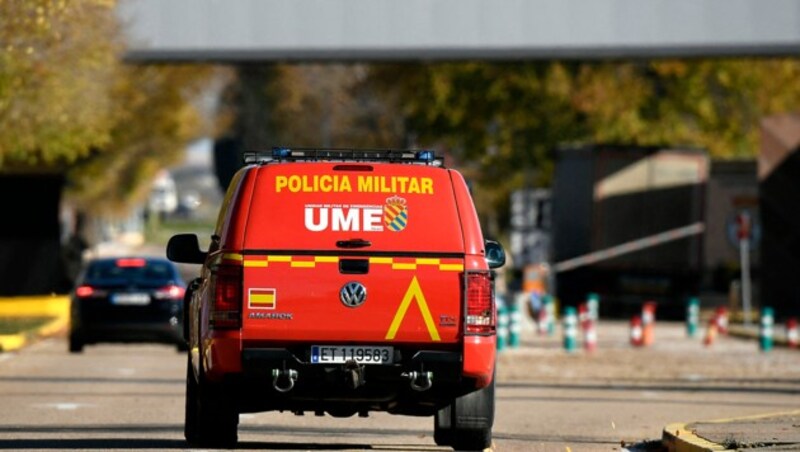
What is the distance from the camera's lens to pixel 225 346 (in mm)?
14570

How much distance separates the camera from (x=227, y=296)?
47.7ft

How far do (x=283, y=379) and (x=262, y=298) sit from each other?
0.53m

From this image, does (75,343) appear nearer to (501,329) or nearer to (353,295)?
(501,329)

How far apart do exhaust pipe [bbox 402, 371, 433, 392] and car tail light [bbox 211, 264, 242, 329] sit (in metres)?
1.12

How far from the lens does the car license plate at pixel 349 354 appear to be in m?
14.6

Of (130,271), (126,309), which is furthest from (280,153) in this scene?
(130,271)

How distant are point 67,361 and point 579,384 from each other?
7141 millimetres

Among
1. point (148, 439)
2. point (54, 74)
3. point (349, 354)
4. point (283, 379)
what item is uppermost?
point (54, 74)

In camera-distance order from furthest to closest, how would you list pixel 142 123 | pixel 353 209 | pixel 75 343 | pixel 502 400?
pixel 142 123
pixel 75 343
pixel 502 400
pixel 353 209

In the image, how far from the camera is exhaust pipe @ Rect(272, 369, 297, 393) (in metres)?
14.6

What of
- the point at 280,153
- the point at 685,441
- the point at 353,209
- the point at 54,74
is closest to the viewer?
the point at 353,209

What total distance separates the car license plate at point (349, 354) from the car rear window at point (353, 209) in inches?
24.2

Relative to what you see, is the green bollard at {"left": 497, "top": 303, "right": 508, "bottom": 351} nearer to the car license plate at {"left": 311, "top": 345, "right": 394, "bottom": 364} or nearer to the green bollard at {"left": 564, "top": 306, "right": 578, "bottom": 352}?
the green bollard at {"left": 564, "top": 306, "right": 578, "bottom": 352}

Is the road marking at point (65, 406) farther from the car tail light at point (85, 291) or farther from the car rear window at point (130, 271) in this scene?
the car rear window at point (130, 271)
